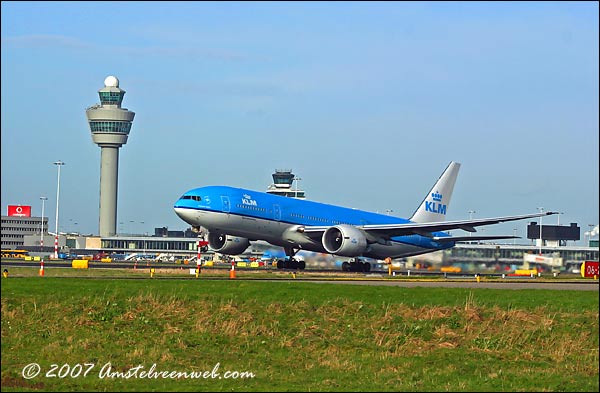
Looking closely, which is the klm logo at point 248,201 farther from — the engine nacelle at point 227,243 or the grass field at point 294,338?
the grass field at point 294,338

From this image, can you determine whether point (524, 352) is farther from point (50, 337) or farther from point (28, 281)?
point (28, 281)

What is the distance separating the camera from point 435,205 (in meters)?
88.0

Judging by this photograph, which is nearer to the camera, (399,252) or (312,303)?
(312,303)

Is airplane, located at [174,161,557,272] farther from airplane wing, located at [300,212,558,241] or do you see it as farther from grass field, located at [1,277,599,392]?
grass field, located at [1,277,599,392]

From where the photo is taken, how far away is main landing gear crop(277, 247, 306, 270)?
70750 mm

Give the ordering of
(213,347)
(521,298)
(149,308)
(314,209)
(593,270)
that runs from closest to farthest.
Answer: (213,347)
(149,308)
(521,298)
(593,270)
(314,209)

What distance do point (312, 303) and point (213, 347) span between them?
19.5ft

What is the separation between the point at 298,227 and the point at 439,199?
21107 mm

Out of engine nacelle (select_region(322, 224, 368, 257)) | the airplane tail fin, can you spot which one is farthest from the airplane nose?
the airplane tail fin

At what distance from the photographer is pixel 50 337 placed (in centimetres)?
3145

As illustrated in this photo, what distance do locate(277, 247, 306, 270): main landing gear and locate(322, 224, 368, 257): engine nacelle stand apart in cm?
221

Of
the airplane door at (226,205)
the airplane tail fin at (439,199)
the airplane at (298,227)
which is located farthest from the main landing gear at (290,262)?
the airplane tail fin at (439,199)

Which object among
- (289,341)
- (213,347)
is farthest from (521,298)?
(213,347)

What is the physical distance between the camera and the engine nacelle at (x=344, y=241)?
230 ft
